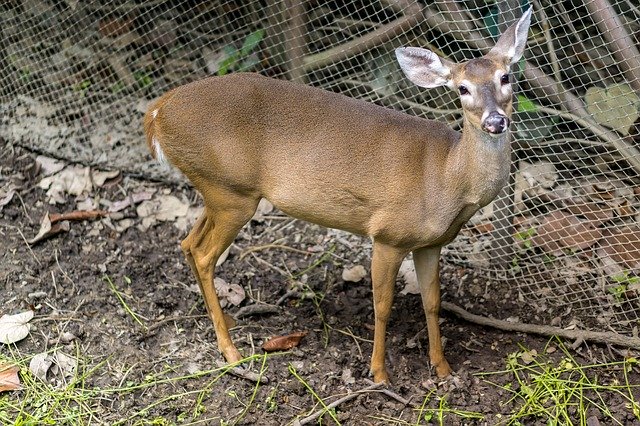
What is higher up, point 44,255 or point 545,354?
point 44,255

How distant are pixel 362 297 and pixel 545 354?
1.08m

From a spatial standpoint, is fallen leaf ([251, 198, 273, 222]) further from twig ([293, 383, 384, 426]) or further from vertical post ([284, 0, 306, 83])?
twig ([293, 383, 384, 426])

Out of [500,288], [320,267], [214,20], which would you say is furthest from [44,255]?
[500,288]

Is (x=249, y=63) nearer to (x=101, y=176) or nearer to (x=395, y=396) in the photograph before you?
(x=101, y=176)

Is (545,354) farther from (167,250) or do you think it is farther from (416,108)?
Answer: (167,250)

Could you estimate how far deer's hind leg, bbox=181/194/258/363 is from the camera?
15.0 ft

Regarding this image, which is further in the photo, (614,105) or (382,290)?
(614,105)

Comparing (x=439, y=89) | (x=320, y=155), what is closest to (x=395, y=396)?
(x=320, y=155)

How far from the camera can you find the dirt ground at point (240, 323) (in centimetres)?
443

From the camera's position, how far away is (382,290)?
14.6ft

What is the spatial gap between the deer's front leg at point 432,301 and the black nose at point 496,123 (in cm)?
106

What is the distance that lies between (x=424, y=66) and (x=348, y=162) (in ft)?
1.90

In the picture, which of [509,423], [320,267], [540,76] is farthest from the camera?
[320,267]

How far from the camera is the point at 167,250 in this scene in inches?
221
